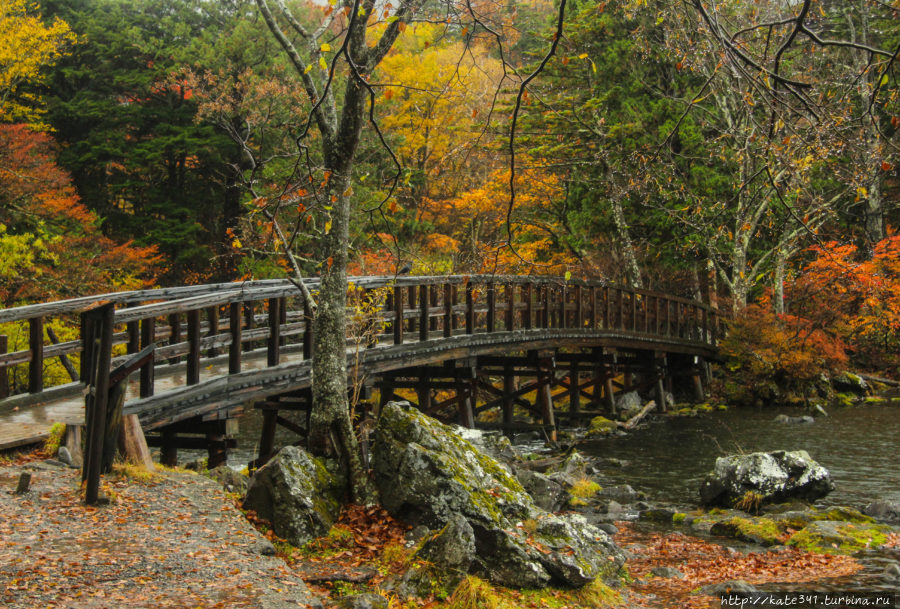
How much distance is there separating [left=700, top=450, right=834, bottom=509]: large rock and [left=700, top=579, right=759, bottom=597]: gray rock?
13.3 feet

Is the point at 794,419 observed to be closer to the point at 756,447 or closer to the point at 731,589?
the point at 756,447

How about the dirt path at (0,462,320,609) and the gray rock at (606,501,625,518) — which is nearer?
the dirt path at (0,462,320,609)

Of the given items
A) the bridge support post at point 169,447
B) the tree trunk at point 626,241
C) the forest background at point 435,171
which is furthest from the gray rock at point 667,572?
the tree trunk at point 626,241

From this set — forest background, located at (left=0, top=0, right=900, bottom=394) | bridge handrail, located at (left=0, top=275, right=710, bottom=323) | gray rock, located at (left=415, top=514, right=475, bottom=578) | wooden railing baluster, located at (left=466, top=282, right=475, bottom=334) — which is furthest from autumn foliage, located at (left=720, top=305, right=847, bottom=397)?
gray rock, located at (left=415, top=514, right=475, bottom=578)

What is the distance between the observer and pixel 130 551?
5465 mm

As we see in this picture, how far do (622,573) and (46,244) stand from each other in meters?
17.8

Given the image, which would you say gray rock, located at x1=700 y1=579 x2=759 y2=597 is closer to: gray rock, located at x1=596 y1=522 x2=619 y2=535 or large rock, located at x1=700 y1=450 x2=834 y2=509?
gray rock, located at x1=596 y1=522 x2=619 y2=535

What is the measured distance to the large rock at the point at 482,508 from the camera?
6.83 meters

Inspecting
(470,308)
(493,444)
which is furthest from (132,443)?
(470,308)

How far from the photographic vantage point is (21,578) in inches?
187

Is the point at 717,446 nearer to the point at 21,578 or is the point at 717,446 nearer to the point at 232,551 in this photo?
the point at 232,551

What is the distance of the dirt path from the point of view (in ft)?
15.5

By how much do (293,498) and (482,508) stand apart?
181cm

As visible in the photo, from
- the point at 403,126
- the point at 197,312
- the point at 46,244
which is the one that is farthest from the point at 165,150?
the point at 197,312
